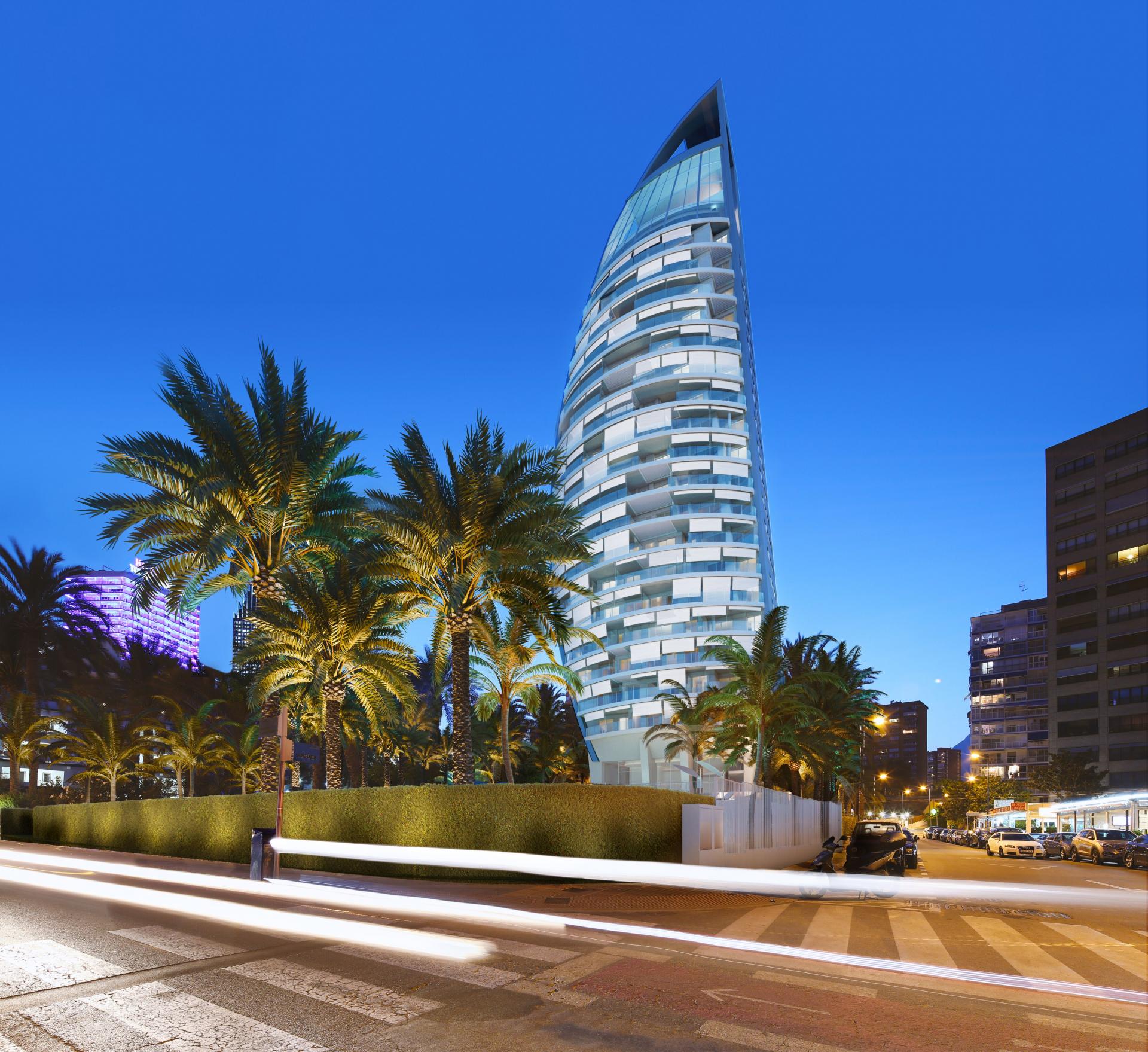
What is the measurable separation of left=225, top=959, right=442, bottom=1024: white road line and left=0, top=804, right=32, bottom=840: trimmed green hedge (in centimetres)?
3103

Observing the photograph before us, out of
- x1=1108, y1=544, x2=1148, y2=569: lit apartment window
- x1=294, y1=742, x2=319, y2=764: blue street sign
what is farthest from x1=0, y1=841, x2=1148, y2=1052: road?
x1=1108, y1=544, x2=1148, y2=569: lit apartment window

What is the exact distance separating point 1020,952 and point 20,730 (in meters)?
45.1

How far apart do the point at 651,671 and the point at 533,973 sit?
66.0 metres

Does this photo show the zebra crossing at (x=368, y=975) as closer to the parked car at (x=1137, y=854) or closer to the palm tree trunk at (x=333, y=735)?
the palm tree trunk at (x=333, y=735)

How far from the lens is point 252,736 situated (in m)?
46.2

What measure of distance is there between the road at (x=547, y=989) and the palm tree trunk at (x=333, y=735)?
1081 cm

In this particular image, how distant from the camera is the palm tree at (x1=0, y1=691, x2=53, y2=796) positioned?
143 feet

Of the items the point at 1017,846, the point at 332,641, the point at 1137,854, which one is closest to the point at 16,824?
the point at 332,641

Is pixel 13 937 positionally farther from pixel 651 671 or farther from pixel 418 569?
pixel 651 671

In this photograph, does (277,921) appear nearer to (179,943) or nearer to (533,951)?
(179,943)

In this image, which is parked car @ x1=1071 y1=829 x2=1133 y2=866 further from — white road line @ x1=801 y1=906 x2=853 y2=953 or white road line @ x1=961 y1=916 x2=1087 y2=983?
white road line @ x1=801 y1=906 x2=853 y2=953

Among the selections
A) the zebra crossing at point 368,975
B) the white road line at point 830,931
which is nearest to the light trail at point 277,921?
the zebra crossing at point 368,975

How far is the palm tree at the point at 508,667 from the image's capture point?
28172mm

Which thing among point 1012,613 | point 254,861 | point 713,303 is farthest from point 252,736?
point 1012,613
